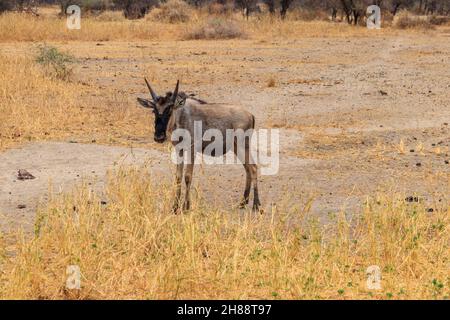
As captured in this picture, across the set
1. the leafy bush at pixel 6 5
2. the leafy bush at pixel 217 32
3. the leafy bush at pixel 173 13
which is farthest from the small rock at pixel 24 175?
the leafy bush at pixel 6 5

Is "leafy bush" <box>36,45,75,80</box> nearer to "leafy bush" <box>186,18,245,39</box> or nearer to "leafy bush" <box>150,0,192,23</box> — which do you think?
"leafy bush" <box>186,18,245,39</box>

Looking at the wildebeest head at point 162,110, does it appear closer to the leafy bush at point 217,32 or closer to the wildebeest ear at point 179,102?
the wildebeest ear at point 179,102

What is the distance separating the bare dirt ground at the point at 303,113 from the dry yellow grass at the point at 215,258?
0.81 metres

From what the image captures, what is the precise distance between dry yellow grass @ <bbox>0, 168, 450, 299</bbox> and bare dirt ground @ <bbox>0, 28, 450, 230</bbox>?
0.81 m

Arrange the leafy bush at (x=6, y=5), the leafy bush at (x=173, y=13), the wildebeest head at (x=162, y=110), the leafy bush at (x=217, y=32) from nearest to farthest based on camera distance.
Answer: the wildebeest head at (x=162, y=110) → the leafy bush at (x=217, y=32) → the leafy bush at (x=6, y=5) → the leafy bush at (x=173, y=13)

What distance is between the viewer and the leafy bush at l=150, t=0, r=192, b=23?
38.5m

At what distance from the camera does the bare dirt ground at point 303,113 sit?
9.97m

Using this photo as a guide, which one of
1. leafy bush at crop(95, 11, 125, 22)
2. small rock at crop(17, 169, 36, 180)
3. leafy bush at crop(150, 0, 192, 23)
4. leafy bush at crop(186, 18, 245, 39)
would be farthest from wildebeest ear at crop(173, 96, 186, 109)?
leafy bush at crop(95, 11, 125, 22)

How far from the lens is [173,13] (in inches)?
1534

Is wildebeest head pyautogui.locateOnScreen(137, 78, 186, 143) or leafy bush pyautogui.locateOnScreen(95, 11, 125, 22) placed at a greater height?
wildebeest head pyautogui.locateOnScreen(137, 78, 186, 143)

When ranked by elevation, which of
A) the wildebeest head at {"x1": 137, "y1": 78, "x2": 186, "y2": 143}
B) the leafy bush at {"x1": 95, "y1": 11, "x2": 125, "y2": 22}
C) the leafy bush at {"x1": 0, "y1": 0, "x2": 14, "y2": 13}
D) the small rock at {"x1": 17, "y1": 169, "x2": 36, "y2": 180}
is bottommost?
the leafy bush at {"x1": 95, "y1": 11, "x2": 125, "y2": 22}

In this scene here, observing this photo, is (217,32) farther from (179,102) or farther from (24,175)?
(179,102)
